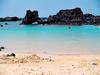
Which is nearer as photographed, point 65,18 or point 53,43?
point 53,43

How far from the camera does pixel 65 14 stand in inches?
3452

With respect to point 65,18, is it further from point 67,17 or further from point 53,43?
point 53,43

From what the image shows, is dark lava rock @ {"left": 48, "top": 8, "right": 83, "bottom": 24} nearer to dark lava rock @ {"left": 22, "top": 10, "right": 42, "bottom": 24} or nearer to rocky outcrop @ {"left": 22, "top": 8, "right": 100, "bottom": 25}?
rocky outcrop @ {"left": 22, "top": 8, "right": 100, "bottom": 25}

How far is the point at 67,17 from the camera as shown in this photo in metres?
86.7

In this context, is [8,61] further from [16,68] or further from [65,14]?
[65,14]

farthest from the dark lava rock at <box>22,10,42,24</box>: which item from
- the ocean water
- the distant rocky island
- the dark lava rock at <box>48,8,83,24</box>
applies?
the ocean water

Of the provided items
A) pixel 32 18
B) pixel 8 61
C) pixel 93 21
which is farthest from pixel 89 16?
pixel 8 61

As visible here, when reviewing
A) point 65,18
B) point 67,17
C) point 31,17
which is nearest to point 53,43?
point 31,17

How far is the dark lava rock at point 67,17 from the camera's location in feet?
276

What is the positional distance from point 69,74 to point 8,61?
11.7 feet

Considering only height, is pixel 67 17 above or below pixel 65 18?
above

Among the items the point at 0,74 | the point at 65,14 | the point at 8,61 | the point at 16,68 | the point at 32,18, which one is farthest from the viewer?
the point at 65,14

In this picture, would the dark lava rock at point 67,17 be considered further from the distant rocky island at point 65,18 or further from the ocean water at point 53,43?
the ocean water at point 53,43

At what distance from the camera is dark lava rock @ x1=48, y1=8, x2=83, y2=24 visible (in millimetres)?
84188
